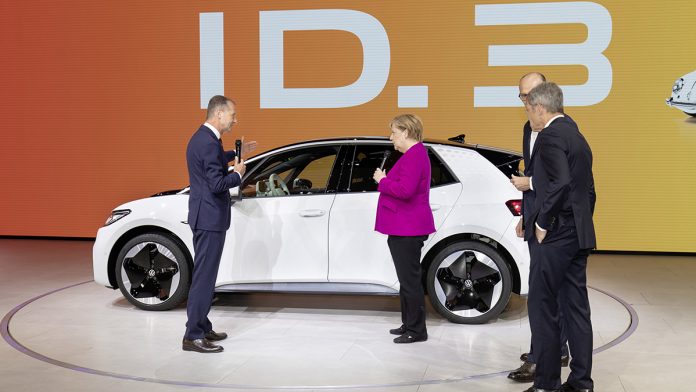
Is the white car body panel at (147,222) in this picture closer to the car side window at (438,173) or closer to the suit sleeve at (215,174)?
the suit sleeve at (215,174)

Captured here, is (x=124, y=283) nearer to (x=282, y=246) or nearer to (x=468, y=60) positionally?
(x=282, y=246)

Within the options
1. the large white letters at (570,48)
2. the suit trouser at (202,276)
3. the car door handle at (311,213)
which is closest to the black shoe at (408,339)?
the car door handle at (311,213)

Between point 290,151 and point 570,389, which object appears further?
point 290,151

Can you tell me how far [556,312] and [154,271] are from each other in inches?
135

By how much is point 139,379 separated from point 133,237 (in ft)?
6.71

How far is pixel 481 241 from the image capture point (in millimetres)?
5730

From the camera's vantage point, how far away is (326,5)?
31.0 feet

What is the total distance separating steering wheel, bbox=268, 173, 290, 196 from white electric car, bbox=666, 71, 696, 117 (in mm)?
5171

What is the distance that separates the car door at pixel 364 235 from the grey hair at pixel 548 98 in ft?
6.10

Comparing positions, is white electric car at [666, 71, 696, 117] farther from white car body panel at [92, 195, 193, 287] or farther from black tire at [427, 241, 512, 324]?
white car body panel at [92, 195, 193, 287]

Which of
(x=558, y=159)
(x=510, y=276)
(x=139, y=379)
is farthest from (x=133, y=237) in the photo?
(x=558, y=159)

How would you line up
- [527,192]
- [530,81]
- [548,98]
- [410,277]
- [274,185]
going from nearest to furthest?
[548,98], [527,192], [530,81], [410,277], [274,185]

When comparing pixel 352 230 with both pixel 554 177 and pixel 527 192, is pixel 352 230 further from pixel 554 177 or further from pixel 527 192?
pixel 554 177

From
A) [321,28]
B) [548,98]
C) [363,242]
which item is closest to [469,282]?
[363,242]
